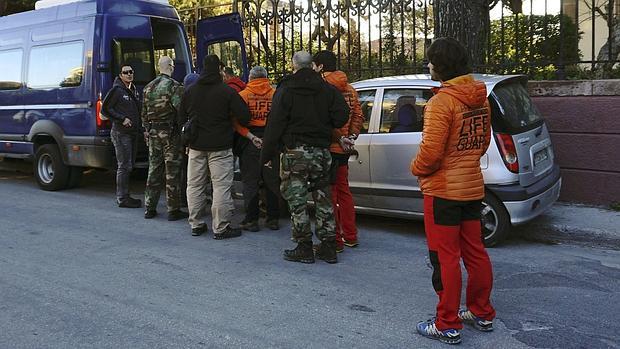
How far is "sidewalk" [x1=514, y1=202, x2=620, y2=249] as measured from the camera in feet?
20.1

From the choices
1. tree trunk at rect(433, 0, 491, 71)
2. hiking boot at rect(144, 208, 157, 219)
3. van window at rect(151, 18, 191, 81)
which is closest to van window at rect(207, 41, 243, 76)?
van window at rect(151, 18, 191, 81)

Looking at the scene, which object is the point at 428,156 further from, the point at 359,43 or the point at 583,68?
the point at 359,43

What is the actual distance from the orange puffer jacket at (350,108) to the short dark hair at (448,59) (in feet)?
6.24

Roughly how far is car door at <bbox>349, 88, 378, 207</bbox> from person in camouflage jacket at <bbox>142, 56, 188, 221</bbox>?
1.99 metres

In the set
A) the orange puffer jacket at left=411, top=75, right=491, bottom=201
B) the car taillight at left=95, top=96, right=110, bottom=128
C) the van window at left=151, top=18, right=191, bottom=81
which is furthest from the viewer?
the van window at left=151, top=18, right=191, bottom=81

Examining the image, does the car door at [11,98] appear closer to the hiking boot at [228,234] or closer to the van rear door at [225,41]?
the van rear door at [225,41]

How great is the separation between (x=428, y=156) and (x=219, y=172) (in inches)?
125

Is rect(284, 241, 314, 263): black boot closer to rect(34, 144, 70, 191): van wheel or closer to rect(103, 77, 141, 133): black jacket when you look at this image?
rect(103, 77, 141, 133): black jacket

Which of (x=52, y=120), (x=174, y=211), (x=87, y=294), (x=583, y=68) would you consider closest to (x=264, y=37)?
(x=52, y=120)

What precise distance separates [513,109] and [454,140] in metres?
2.45

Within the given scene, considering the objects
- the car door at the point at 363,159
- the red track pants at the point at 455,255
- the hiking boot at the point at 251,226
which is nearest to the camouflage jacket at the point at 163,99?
the hiking boot at the point at 251,226

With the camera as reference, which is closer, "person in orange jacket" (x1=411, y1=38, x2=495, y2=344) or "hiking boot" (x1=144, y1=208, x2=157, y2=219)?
"person in orange jacket" (x1=411, y1=38, x2=495, y2=344)

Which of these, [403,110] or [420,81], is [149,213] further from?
[420,81]

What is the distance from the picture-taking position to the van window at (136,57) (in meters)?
8.46
